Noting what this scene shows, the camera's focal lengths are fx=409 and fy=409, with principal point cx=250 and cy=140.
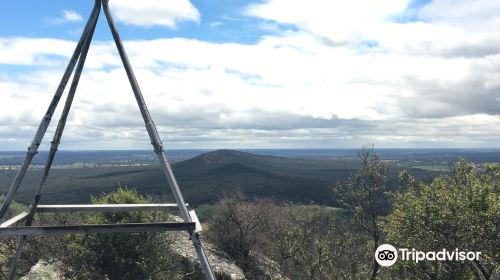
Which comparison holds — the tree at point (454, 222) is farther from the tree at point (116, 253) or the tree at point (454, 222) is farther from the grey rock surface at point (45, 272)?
the grey rock surface at point (45, 272)

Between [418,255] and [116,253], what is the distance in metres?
22.1

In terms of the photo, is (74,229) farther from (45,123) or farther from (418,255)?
(418,255)

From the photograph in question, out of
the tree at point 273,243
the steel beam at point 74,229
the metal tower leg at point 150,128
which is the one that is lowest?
the tree at point 273,243

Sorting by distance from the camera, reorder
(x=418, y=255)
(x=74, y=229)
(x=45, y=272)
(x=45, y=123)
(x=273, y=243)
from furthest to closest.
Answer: (x=273, y=243), (x=45, y=272), (x=418, y=255), (x=45, y=123), (x=74, y=229)

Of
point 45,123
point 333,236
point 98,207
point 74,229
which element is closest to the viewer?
point 74,229

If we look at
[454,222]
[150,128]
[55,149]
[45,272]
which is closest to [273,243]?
[45,272]

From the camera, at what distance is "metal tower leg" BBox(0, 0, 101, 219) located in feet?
33.8

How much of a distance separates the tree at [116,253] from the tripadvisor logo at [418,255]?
17545 mm

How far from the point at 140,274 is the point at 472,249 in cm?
2387

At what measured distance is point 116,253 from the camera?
31.9 metres

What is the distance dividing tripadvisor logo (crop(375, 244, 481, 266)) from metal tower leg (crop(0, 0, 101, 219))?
863 inches

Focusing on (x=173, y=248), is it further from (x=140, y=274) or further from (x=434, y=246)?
(x=434, y=246)

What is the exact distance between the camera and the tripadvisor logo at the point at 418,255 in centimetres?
2298

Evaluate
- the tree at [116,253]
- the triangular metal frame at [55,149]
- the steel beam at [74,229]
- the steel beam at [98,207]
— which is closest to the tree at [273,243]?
the tree at [116,253]
